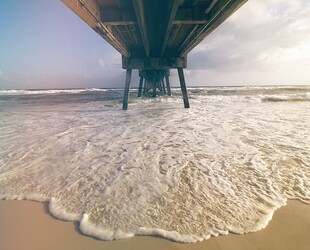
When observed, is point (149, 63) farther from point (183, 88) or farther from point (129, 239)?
point (129, 239)

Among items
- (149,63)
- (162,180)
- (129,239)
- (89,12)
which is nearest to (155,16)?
(89,12)

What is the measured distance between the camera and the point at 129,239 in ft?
5.38

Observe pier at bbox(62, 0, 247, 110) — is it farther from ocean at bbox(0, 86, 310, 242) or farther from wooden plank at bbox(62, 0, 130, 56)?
ocean at bbox(0, 86, 310, 242)

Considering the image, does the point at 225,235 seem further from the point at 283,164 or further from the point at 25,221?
the point at 283,164

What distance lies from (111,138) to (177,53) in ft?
24.8

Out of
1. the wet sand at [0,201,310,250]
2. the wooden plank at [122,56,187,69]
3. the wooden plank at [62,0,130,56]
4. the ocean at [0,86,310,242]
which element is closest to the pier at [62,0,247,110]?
Result: the wooden plank at [62,0,130,56]

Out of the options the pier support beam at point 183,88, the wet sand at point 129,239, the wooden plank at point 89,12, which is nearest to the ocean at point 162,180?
the wet sand at point 129,239

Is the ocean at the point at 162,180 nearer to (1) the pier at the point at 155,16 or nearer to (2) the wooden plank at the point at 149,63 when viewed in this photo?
(1) the pier at the point at 155,16

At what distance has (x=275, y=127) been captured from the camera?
5637 mm

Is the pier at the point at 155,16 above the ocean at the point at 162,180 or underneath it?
above

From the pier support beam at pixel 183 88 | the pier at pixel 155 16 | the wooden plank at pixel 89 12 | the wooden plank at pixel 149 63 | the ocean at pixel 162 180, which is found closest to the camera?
Result: the ocean at pixel 162 180

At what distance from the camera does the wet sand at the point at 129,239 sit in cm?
156

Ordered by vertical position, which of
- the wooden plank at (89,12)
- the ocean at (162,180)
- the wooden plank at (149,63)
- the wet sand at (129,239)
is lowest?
the ocean at (162,180)

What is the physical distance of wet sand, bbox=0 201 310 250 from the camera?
5.11ft
